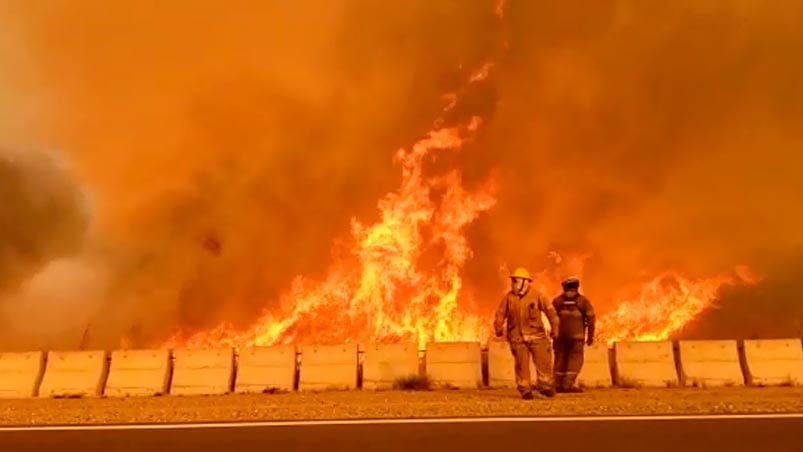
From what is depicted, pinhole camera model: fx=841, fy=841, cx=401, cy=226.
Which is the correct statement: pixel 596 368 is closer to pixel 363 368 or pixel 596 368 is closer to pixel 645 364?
pixel 645 364

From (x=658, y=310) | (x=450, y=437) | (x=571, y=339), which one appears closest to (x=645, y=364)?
(x=571, y=339)

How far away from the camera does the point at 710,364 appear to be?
11.9 metres

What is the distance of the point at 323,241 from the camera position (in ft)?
67.1

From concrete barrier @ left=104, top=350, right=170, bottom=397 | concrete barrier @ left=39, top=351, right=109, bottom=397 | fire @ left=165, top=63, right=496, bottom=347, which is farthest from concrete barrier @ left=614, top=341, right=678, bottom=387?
concrete barrier @ left=39, top=351, right=109, bottom=397

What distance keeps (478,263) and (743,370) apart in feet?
26.9

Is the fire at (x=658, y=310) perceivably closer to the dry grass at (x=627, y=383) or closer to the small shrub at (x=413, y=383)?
the dry grass at (x=627, y=383)

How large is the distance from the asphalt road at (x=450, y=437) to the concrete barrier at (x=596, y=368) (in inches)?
143

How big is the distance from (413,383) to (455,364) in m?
0.66

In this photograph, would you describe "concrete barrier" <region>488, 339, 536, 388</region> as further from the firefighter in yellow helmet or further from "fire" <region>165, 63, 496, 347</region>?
"fire" <region>165, 63, 496, 347</region>

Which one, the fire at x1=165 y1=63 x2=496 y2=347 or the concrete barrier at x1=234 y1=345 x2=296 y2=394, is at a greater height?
the fire at x1=165 y1=63 x2=496 y2=347

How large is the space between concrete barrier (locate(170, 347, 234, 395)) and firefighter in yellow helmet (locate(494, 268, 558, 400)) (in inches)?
155

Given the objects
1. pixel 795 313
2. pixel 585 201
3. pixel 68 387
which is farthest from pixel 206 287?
pixel 795 313

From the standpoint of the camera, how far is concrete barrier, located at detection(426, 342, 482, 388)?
11.8 m

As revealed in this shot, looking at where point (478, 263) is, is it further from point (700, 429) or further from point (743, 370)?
point (700, 429)
